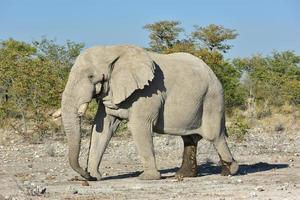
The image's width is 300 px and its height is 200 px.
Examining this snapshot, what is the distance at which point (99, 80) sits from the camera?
12.2 m

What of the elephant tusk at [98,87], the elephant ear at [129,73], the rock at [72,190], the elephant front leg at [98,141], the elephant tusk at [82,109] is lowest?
the rock at [72,190]

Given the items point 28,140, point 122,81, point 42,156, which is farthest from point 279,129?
point 122,81

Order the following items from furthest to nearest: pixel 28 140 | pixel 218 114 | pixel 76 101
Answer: pixel 28 140
pixel 218 114
pixel 76 101

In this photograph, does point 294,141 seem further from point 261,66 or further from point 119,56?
point 261,66

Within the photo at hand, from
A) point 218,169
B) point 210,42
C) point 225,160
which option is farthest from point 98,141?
point 210,42

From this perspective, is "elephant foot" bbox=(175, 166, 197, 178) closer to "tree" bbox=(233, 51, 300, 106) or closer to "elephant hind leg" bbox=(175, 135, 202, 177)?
"elephant hind leg" bbox=(175, 135, 202, 177)

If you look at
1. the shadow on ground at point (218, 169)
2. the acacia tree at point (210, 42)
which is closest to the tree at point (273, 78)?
the acacia tree at point (210, 42)

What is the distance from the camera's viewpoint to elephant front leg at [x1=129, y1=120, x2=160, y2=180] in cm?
1232

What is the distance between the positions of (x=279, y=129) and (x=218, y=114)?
50.7 feet

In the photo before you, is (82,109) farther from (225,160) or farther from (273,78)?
(273,78)

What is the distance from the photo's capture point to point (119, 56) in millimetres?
12562

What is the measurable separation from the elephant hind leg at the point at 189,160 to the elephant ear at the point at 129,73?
188cm

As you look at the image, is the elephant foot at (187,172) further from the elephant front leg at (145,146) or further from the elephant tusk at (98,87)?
the elephant tusk at (98,87)

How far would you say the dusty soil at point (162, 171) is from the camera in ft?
33.6
